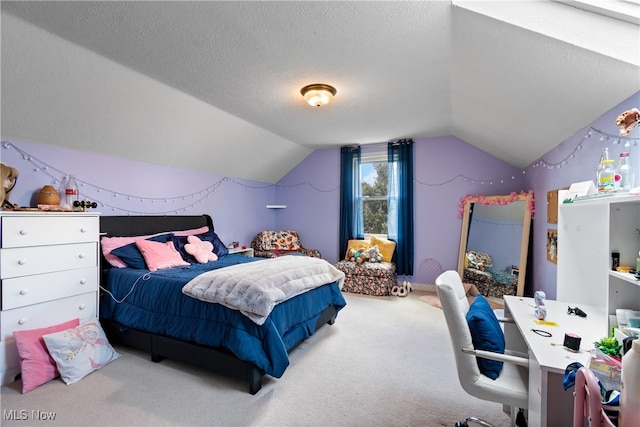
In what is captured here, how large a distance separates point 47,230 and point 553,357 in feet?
11.0

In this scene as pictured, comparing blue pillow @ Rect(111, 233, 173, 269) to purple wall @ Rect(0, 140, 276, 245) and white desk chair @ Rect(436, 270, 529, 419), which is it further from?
white desk chair @ Rect(436, 270, 529, 419)

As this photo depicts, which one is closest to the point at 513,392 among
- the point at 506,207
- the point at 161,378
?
the point at 161,378

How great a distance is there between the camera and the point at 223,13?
5.63 ft

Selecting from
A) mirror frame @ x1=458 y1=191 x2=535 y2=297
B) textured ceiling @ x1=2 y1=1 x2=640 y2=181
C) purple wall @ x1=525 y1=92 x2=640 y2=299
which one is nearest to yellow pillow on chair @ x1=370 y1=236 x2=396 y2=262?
mirror frame @ x1=458 y1=191 x2=535 y2=297

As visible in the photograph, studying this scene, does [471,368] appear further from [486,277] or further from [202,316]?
[486,277]

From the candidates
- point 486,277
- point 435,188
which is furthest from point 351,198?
point 486,277

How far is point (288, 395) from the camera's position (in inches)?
78.2

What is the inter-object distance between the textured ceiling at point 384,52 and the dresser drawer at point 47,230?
1366 millimetres

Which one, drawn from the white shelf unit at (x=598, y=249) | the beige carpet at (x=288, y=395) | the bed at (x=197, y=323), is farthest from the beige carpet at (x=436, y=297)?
the white shelf unit at (x=598, y=249)

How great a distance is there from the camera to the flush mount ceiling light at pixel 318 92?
2669mm

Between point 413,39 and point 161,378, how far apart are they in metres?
3.10

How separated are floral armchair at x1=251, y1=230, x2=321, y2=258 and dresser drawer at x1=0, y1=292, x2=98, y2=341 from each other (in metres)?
2.79

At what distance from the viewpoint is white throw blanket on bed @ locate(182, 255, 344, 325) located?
1987mm
